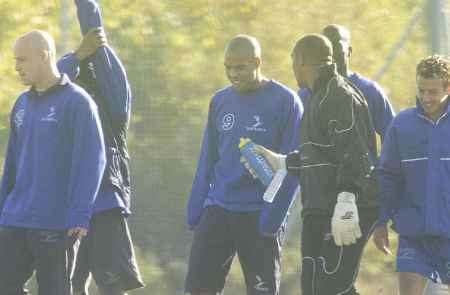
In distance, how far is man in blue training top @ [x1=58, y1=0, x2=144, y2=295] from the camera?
26.8ft

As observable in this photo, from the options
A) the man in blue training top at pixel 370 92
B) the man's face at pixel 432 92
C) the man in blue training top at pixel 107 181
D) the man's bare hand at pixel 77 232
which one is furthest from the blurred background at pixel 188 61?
the man's bare hand at pixel 77 232

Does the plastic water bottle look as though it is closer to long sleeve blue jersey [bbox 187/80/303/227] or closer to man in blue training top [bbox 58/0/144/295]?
long sleeve blue jersey [bbox 187/80/303/227]

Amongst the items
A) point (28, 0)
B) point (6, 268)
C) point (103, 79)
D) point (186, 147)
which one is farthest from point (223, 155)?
point (28, 0)

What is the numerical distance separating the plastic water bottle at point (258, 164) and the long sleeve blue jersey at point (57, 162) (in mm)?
820

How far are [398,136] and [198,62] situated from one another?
3.09 meters

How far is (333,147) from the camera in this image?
22.8 feet

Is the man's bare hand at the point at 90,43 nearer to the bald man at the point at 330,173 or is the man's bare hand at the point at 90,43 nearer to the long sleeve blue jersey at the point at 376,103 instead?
the long sleeve blue jersey at the point at 376,103

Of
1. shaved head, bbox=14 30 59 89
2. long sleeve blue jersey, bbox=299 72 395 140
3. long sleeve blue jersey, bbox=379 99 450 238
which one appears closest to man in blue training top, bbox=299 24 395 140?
long sleeve blue jersey, bbox=299 72 395 140

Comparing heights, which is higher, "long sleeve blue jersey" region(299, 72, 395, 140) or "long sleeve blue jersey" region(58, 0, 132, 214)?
"long sleeve blue jersey" region(58, 0, 132, 214)

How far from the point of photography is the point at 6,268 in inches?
297

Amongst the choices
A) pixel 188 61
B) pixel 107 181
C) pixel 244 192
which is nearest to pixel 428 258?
pixel 244 192

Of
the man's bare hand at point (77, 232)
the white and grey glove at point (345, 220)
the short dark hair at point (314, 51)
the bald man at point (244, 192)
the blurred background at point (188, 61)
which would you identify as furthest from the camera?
the blurred background at point (188, 61)

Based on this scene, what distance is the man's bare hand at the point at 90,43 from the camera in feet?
27.3

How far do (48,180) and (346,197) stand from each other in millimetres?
1756
